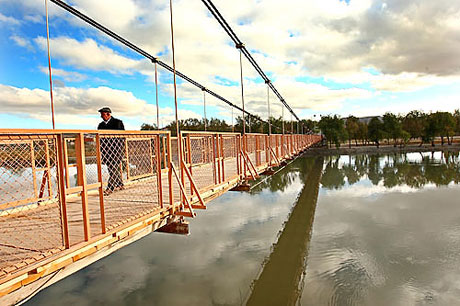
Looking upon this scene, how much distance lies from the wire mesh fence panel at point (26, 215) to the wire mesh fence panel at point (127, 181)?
420 millimetres

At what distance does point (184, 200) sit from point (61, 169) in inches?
58.3

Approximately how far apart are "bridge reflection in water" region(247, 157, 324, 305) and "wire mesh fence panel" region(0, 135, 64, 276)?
3392mm

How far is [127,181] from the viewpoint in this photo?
4586mm

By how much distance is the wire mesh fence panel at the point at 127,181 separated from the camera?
266cm

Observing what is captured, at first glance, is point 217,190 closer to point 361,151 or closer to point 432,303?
point 432,303

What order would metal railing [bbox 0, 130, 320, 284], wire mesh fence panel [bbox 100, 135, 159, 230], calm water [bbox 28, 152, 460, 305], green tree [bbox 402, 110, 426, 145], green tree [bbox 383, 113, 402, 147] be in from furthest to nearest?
green tree [bbox 402, 110, 426, 145] < green tree [bbox 383, 113, 402, 147] < calm water [bbox 28, 152, 460, 305] < wire mesh fence panel [bbox 100, 135, 159, 230] < metal railing [bbox 0, 130, 320, 284]

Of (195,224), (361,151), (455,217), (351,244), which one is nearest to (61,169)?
(351,244)

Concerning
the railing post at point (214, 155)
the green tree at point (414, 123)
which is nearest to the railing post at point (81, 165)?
the railing post at point (214, 155)

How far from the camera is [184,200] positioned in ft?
10.1

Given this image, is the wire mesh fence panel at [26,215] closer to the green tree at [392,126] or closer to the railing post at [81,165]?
the railing post at [81,165]

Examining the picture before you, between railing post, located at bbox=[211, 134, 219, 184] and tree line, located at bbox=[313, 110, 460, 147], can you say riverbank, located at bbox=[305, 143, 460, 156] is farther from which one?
railing post, located at bbox=[211, 134, 219, 184]

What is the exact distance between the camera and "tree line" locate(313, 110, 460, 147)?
3659 centimetres

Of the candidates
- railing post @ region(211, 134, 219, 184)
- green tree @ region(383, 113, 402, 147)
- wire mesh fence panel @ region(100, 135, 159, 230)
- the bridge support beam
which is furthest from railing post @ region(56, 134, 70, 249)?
green tree @ region(383, 113, 402, 147)

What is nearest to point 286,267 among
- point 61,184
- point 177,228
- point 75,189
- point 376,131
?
point 177,228
